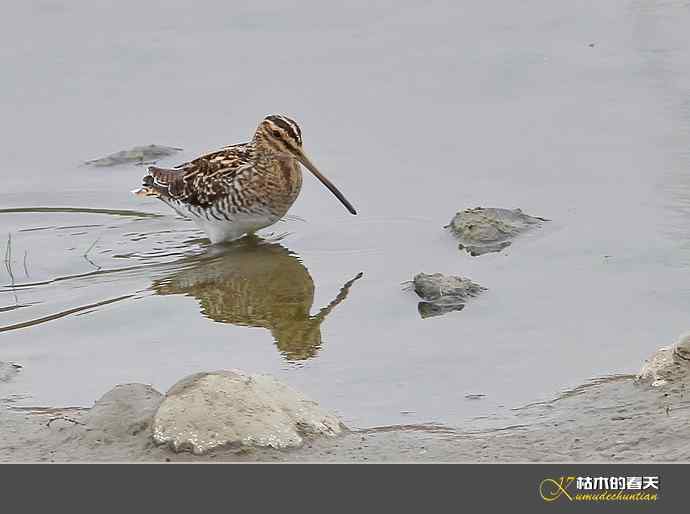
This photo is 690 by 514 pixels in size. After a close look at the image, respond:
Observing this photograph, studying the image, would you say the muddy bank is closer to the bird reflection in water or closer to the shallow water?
the shallow water

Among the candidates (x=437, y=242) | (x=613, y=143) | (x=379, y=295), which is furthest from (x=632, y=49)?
(x=379, y=295)

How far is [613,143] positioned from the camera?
10039 mm

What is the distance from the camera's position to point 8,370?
6930mm

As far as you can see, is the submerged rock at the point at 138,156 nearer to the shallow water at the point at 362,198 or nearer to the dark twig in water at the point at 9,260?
the shallow water at the point at 362,198

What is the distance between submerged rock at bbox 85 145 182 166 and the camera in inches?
418

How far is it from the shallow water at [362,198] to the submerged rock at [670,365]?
709 mm

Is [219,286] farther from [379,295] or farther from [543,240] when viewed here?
[543,240]

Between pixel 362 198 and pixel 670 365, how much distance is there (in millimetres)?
4196

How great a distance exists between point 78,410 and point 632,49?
6936mm

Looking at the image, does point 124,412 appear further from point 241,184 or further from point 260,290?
point 241,184

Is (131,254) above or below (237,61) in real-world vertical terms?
below

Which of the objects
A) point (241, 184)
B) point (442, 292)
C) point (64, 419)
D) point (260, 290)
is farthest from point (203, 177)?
point (64, 419)

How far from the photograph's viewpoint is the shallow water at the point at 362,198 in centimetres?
702

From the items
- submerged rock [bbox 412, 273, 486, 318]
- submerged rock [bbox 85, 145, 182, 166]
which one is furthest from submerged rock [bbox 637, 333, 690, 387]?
submerged rock [bbox 85, 145, 182, 166]
